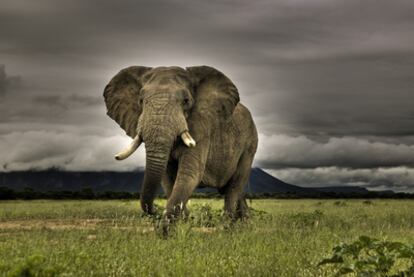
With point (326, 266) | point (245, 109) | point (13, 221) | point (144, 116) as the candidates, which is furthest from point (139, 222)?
point (13, 221)

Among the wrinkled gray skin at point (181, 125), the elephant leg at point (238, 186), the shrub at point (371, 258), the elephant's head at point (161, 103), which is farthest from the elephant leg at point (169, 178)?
the shrub at point (371, 258)

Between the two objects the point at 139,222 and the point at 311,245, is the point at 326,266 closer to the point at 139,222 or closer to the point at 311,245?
the point at 311,245

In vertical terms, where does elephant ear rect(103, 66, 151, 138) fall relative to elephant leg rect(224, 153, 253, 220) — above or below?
above

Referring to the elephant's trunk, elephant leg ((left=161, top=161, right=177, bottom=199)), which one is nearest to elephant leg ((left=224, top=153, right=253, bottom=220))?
elephant leg ((left=161, top=161, right=177, bottom=199))

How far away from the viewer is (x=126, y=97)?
13.6 m

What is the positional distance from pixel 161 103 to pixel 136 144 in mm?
984

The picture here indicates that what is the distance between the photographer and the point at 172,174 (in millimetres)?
13016

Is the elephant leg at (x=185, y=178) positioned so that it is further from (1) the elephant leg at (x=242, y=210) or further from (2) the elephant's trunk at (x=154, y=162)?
(1) the elephant leg at (x=242, y=210)

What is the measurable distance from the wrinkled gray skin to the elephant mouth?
0.13 metres

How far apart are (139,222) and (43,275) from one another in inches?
214

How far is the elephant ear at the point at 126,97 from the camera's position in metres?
13.3

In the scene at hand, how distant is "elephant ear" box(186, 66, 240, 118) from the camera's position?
42.7 ft

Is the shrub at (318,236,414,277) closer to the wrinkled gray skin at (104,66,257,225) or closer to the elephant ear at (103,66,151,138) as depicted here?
the wrinkled gray skin at (104,66,257,225)

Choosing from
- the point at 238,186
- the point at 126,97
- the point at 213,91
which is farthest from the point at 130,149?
the point at 238,186
